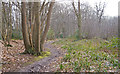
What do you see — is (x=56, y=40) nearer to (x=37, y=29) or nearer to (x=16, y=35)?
(x=16, y=35)

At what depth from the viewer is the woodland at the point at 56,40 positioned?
5.81m

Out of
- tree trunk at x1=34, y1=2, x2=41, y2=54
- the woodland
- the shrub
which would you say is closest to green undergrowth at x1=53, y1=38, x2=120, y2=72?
the woodland

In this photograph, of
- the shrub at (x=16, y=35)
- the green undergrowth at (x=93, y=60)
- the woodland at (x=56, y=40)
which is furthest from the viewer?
the shrub at (x=16, y=35)

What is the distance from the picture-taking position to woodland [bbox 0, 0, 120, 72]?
19.1 ft

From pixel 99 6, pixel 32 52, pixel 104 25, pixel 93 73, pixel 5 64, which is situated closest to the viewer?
pixel 93 73

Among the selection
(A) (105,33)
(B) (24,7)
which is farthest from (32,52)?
(A) (105,33)

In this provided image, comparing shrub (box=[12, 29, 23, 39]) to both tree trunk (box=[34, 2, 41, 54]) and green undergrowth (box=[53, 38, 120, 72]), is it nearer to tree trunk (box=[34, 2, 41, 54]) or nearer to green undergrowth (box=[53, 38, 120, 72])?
tree trunk (box=[34, 2, 41, 54])

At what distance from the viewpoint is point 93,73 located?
4594 millimetres

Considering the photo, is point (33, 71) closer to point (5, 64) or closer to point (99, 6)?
point (5, 64)

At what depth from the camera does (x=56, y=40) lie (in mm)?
21766

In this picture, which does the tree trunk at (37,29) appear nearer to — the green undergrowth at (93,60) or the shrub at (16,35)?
the green undergrowth at (93,60)

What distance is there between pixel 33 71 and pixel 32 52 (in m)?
3.47

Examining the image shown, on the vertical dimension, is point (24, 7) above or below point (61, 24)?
above

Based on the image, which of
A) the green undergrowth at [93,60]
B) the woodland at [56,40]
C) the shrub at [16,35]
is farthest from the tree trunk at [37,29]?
the shrub at [16,35]
